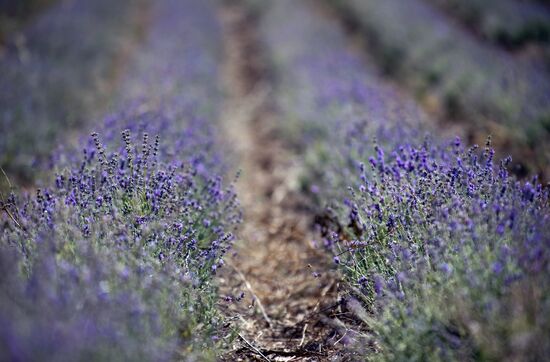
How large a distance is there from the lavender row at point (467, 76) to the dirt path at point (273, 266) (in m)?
2.18

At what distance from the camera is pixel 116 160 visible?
2.57 metres

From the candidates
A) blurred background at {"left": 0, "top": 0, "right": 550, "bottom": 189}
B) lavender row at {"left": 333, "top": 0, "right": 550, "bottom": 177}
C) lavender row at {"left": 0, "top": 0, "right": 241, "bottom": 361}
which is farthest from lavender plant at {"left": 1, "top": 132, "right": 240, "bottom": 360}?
lavender row at {"left": 333, "top": 0, "right": 550, "bottom": 177}

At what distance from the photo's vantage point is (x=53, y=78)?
5625mm

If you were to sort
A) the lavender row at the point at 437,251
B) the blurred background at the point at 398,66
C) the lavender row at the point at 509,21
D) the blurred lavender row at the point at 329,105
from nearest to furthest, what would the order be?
the lavender row at the point at 437,251
the blurred lavender row at the point at 329,105
the blurred background at the point at 398,66
the lavender row at the point at 509,21

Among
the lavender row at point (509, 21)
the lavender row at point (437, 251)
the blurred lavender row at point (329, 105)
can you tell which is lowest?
the lavender row at point (437, 251)

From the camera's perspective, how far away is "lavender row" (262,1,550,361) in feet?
5.68

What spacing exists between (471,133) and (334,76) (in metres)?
1.77

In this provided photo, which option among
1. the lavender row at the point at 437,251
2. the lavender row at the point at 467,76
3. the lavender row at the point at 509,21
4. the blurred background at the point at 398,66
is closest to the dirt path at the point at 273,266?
the lavender row at the point at 437,251

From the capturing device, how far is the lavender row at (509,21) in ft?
25.0

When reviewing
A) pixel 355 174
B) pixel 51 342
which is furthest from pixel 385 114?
pixel 51 342

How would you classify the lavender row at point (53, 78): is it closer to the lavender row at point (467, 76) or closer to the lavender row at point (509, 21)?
the lavender row at point (467, 76)

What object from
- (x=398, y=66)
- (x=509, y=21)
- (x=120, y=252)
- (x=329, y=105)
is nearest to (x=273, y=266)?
(x=120, y=252)

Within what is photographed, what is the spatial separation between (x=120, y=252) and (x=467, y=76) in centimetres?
506

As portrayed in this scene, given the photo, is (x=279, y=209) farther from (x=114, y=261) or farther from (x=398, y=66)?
(x=398, y=66)
